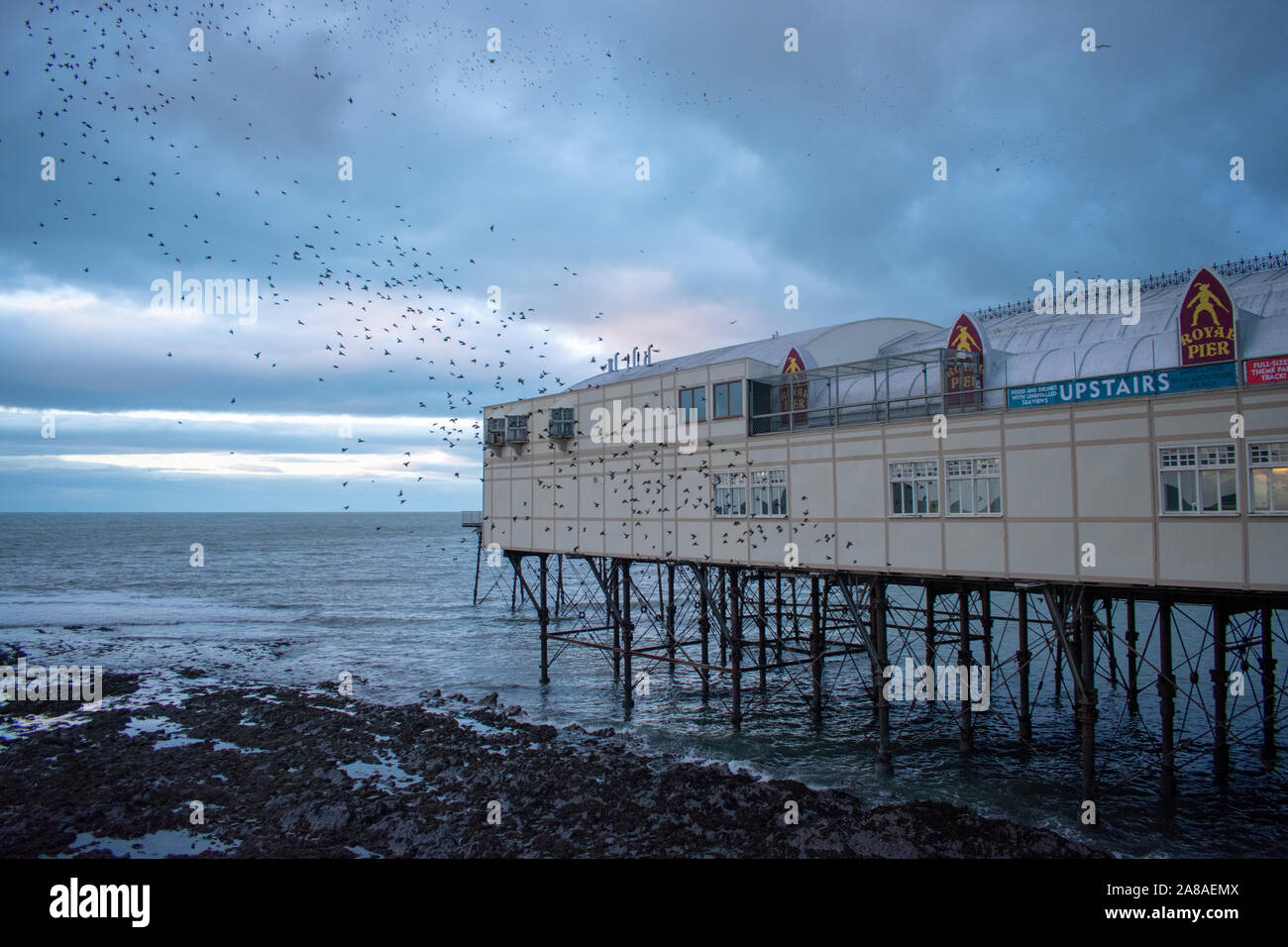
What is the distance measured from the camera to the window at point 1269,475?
46.6 ft

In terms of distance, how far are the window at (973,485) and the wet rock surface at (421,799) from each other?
679 centimetres

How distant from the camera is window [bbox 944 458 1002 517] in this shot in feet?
58.3

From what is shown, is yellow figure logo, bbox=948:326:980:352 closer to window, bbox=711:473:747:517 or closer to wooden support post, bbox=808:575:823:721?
window, bbox=711:473:747:517

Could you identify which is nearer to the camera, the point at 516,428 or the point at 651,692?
the point at 516,428

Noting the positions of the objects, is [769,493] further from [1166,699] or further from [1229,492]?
[1229,492]

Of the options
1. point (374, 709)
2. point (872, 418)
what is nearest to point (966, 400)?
point (872, 418)

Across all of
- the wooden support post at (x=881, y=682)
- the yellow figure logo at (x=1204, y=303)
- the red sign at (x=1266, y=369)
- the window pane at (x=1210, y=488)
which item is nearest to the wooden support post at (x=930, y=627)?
the wooden support post at (x=881, y=682)

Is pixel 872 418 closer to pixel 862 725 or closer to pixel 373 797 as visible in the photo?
pixel 862 725

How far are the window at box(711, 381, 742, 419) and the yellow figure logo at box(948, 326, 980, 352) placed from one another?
20.0 feet

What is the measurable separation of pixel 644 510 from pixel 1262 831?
57.8ft

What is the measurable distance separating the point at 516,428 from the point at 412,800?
15590 mm

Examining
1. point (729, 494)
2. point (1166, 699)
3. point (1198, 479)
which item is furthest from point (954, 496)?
point (729, 494)

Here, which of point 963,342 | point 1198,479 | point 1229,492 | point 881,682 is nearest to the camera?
point 1229,492

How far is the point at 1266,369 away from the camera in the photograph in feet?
46.9
